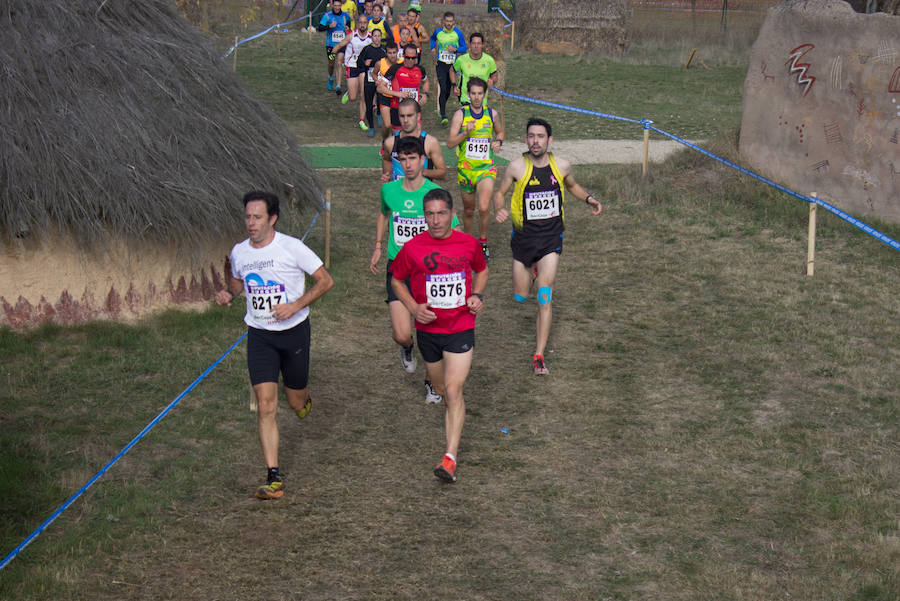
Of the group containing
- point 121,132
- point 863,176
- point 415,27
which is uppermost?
point 415,27

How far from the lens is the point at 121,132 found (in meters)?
9.19

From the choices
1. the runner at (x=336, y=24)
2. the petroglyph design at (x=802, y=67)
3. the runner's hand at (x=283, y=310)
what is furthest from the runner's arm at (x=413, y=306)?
the runner at (x=336, y=24)

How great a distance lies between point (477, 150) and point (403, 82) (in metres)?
4.65

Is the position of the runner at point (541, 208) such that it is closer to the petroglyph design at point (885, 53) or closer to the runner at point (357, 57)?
the petroglyph design at point (885, 53)

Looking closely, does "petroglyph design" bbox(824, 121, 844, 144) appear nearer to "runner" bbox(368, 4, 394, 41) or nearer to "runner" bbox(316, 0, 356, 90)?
"runner" bbox(368, 4, 394, 41)

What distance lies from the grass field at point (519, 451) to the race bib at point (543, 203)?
135 cm

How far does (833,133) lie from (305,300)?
8792 mm

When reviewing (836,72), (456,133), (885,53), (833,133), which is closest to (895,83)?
(885,53)

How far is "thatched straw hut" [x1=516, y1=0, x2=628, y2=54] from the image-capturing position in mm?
30391

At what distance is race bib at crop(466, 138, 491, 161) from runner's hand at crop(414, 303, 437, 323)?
4861mm

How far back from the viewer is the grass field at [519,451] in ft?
18.1

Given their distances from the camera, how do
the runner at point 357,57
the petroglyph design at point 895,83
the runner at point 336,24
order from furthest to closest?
the runner at point 336,24 < the runner at point 357,57 < the petroglyph design at point 895,83

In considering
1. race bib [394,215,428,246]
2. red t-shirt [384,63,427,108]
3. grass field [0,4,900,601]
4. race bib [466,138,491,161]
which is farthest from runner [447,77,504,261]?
red t-shirt [384,63,427,108]

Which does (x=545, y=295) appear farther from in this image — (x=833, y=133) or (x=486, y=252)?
(x=833, y=133)
